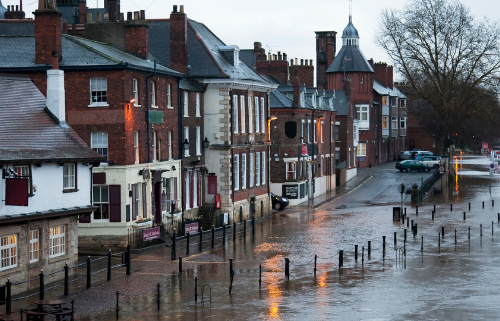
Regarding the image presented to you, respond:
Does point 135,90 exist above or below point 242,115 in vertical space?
above

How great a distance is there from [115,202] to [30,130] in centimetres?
924

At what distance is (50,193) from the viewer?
29.1 m

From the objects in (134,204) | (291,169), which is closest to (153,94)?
(134,204)

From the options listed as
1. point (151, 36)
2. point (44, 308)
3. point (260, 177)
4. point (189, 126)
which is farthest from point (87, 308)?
point (260, 177)

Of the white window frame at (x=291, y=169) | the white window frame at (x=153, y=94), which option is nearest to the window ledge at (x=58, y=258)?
the white window frame at (x=153, y=94)

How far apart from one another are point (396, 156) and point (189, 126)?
7542 centimetres

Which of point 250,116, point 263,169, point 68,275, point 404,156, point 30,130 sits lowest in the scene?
point 68,275

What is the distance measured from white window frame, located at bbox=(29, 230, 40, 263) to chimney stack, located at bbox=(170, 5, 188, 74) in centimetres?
2139

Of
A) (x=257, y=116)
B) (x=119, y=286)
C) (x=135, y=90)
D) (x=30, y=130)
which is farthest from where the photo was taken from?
(x=257, y=116)

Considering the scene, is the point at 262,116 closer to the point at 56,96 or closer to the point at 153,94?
the point at 153,94

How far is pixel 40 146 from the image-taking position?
96.1 feet

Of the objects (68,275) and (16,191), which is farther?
(68,275)

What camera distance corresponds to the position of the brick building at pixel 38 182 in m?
26.9

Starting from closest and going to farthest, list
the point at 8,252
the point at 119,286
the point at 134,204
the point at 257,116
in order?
the point at 8,252, the point at 119,286, the point at 134,204, the point at 257,116
